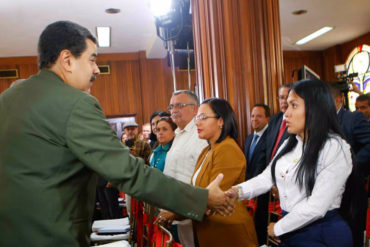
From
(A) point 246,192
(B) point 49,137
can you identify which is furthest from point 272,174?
(B) point 49,137

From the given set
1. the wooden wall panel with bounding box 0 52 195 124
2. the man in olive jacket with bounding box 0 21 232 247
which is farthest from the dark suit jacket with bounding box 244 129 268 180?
the wooden wall panel with bounding box 0 52 195 124

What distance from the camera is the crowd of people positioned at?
1.26m

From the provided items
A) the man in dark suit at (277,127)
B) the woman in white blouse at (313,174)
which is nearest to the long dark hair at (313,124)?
the woman in white blouse at (313,174)

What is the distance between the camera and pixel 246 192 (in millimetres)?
1832

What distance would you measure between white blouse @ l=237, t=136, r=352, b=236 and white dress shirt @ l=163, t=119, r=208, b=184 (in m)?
0.97

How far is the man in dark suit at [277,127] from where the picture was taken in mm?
2748

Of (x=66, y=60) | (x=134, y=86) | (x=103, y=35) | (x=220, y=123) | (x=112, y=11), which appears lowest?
(x=220, y=123)

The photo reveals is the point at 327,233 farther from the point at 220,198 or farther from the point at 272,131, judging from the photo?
the point at 272,131

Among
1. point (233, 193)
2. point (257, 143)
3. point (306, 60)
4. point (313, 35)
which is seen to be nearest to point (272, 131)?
point (257, 143)

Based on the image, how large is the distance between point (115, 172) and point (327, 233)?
909mm

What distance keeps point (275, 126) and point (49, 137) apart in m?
1.96

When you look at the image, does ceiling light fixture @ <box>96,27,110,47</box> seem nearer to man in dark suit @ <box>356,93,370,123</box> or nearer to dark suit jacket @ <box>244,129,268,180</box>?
man in dark suit @ <box>356,93,370,123</box>

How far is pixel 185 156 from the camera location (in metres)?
2.58

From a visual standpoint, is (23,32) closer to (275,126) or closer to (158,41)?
(158,41)
